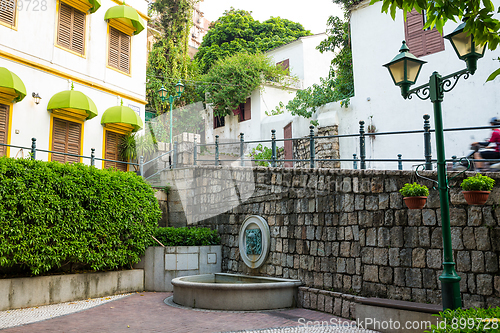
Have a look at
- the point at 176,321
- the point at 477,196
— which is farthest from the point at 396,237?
the point at 176,321

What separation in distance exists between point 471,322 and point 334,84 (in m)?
13.2

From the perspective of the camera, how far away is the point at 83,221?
29.7ft

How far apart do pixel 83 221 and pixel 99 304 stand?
186 cm

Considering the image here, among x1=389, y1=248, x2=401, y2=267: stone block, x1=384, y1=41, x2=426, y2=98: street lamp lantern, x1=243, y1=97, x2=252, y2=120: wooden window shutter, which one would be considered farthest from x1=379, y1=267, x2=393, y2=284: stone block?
x1=243, y1=97, x2=252, y2=120: wooden window shutter

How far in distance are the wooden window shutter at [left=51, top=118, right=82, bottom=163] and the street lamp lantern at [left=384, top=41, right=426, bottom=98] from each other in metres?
10.1

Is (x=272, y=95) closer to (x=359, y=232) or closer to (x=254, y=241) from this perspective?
(x=254, y=241)

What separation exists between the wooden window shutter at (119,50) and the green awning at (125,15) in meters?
0.46

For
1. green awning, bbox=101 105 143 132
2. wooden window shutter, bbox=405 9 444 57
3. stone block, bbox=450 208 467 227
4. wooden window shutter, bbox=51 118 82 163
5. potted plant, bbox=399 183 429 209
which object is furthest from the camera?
green awning, bbox=101 105 143 132

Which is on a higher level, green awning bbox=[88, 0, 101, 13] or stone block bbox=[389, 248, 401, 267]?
green awning bbox=[88, 0, 101, 13]

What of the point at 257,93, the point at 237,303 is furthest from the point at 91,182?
the point at 257,93

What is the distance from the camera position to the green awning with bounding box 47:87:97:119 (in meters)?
11.6

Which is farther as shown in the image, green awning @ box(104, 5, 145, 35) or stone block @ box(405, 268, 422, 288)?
green awning @ box(104, 5, 145, 35)

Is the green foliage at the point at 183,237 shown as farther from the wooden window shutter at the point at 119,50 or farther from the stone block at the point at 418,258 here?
the wooden window shutter at the point at 119,50

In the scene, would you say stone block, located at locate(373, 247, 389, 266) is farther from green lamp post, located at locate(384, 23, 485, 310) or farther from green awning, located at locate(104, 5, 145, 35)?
green awning, located at locate(104, 5, 145, 35)
